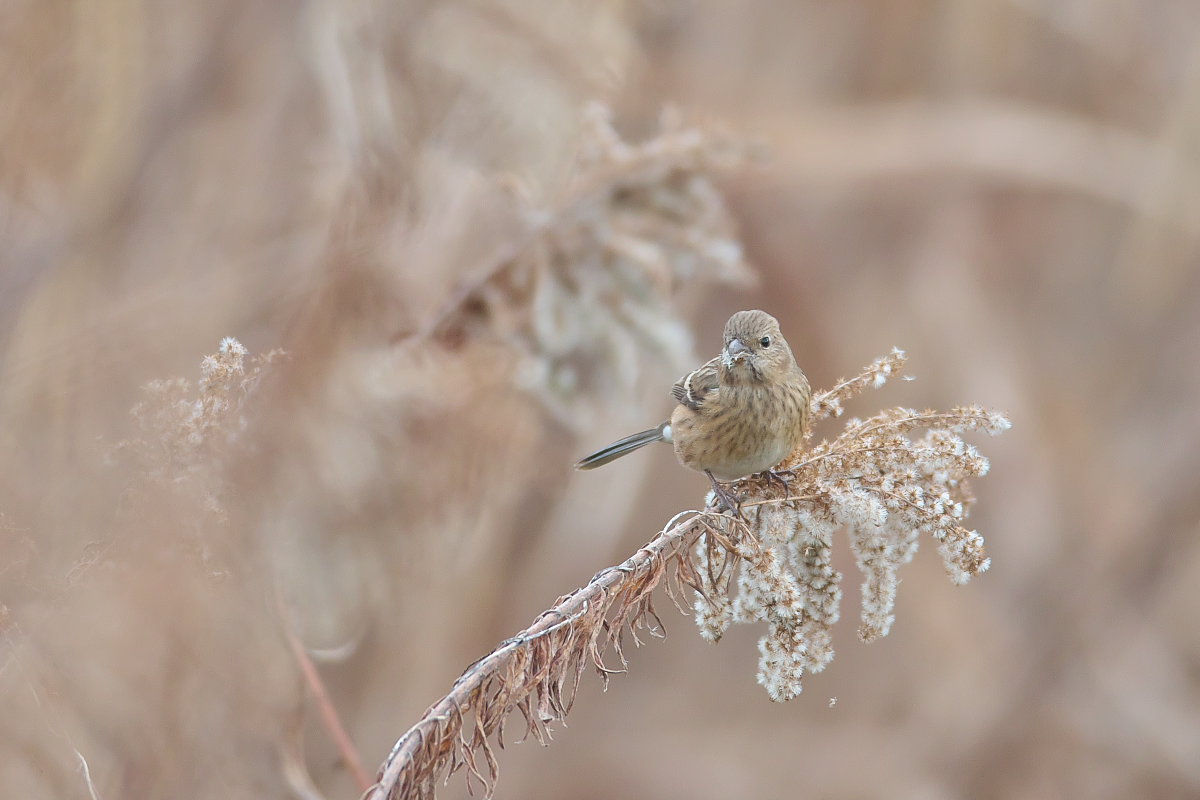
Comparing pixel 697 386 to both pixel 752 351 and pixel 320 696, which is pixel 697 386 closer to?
pixel 752 351

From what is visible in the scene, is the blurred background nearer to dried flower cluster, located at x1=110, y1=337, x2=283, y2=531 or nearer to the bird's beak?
dried flower cluster, located at x1=110, y1=337, x2=283, y2=531

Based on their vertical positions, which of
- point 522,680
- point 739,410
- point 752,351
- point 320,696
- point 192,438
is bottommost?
point 522,680

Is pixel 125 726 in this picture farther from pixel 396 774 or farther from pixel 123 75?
pixel 123 75

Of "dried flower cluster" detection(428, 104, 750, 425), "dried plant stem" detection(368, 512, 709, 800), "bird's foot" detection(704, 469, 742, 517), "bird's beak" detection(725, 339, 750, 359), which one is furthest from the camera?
"bird's beak" detection(725, 339, 750, 359)

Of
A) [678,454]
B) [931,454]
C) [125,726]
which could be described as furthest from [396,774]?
[678,454]

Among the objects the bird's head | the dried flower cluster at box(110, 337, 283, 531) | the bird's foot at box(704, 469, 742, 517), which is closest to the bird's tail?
the bird's head

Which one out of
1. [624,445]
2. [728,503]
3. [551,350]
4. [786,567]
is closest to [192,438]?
[786,567]
